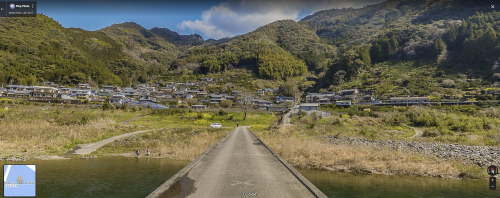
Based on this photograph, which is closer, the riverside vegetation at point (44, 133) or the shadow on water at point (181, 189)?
the shadow on water at point (181, 189)

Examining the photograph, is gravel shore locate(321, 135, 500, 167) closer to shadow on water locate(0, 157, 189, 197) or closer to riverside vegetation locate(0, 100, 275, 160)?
riverside vegetation locate(0, 100, 275, 160)

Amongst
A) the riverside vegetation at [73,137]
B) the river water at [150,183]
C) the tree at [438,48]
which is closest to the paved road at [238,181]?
the river water at [150,183]

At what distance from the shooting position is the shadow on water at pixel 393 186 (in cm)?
1353

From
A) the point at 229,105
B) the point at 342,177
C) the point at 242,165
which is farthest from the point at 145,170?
the point at 229,105

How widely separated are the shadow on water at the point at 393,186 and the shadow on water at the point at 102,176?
1128cm

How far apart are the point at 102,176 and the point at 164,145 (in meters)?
10.9

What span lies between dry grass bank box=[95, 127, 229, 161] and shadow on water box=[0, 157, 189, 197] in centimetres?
180

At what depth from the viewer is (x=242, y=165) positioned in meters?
10.9

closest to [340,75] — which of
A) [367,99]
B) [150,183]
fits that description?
[367,99]

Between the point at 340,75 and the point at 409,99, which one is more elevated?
the point at 340,75

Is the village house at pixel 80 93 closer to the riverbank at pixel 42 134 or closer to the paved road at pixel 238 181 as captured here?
the riverbank at pixel 42 134

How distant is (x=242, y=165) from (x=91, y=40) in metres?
241

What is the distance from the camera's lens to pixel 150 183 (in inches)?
582

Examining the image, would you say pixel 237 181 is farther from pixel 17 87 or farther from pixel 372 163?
pixel 17 87
